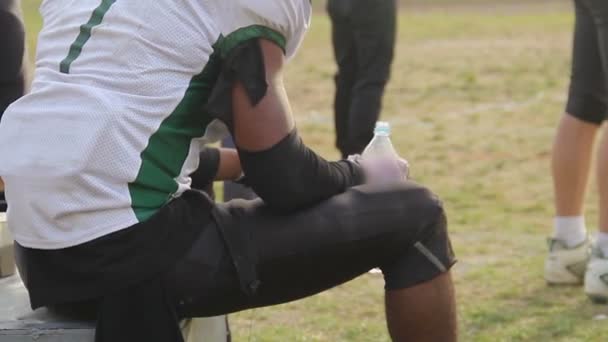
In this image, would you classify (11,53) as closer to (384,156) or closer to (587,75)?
(384,156)

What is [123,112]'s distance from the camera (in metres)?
2.76

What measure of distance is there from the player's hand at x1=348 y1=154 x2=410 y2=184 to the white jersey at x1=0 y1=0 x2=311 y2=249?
40 cm

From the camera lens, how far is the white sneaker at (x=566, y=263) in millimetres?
4590

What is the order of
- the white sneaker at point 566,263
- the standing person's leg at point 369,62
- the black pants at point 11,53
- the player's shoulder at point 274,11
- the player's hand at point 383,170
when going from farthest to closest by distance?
the standing person's leg at point 369,62, the white sneaker at point 566,263, the black pants at point 11,53, the player's hand at point 383,170, the player's shoulder at point 274,11

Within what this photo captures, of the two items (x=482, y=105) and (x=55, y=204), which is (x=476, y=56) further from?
(x=55, y=204)

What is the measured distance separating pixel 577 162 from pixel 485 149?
3505mm

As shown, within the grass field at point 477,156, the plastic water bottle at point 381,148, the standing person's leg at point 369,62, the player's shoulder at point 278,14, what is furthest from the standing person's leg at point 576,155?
the player's shoulder at point 278,14

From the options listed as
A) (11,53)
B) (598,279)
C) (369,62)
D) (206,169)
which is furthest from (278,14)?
(369,62)

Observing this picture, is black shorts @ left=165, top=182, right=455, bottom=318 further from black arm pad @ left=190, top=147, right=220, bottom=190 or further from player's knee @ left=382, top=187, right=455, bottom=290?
black arm pad @ left=190, top=147, right=220, bottom=190

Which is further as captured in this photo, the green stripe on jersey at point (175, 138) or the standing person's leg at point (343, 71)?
the standing person's leg at point (343, 71)

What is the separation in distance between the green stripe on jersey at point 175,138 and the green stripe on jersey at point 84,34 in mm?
251

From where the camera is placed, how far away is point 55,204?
9.15 feet

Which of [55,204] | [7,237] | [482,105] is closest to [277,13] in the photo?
[55,204]

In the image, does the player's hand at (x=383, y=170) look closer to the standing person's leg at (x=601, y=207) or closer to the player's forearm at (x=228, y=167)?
the player's forearm at (x=228, y=167)
